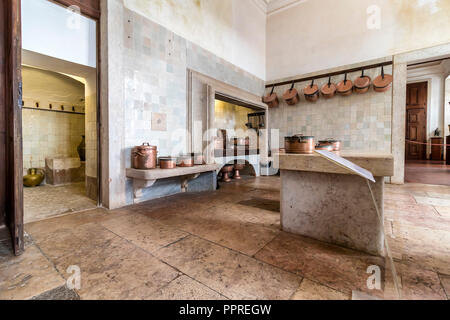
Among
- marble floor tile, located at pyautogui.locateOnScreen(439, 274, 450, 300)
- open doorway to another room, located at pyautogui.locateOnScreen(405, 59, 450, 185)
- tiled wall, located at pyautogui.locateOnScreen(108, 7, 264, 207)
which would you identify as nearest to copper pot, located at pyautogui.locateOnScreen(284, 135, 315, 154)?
marble floor tile, located at pyautogui.locateOnScreen(439, 274, 450, 300)

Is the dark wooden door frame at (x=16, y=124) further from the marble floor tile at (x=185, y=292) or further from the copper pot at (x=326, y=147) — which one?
the copper pot at (x=326, y=147)

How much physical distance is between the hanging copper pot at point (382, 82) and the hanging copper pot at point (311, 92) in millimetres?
1309

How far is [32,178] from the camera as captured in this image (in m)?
4.64

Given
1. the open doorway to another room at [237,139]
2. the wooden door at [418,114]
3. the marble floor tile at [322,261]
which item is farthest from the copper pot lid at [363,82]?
the wooden door at [418,114]

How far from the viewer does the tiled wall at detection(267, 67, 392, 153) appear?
5121 millimetres

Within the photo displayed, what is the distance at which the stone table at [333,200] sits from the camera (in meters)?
1.76

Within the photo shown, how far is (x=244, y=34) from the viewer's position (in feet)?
19.5

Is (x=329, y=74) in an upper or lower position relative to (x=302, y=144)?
upper

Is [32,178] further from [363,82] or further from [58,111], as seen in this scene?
[363,82]

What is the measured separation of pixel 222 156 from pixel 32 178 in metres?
4.26

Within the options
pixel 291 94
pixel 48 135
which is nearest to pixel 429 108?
pixel 291 94

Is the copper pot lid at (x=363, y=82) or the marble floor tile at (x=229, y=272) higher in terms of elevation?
the copper pot lid at (x=363, y=82)

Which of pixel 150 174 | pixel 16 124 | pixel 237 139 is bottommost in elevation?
pixel 150 174

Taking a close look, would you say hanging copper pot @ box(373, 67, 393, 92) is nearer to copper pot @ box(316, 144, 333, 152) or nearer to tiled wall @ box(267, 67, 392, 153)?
tiled wall @ box(267, 67, 392, 153)
